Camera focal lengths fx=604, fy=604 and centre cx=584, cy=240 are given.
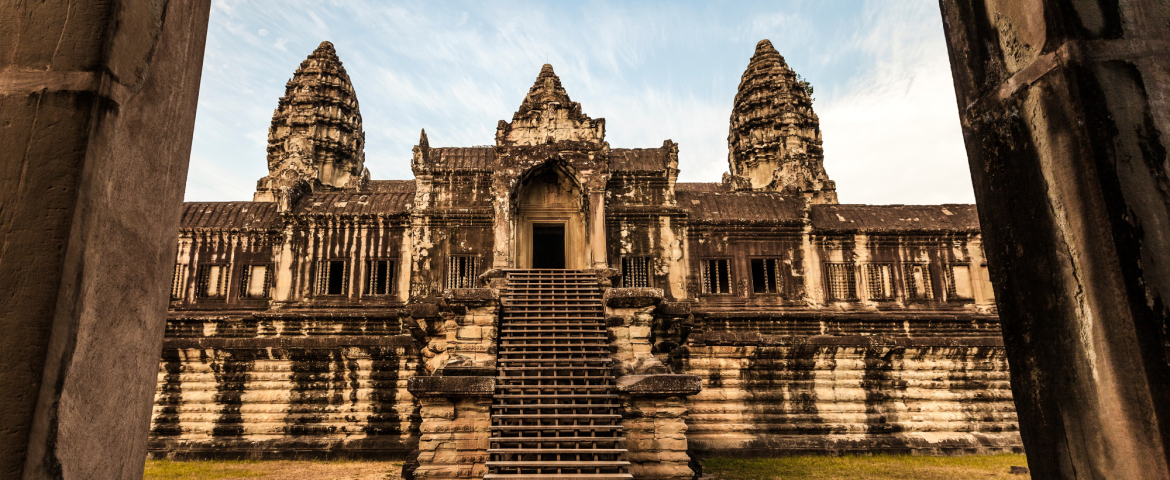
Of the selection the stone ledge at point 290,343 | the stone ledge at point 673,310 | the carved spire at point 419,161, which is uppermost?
the carved spire at point 419,161

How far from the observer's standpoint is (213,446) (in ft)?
43.4

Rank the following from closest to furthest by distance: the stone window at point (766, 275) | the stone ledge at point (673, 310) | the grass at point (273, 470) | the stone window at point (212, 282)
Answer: the stone ledge at point (673, 310)
the grass at point (273, 470)
the stone window at point (766, 275)
the stone window at point (212, 282)

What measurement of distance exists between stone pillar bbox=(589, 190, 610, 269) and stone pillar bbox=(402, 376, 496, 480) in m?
6.13

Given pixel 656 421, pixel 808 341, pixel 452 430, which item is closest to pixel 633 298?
pixel 656 421

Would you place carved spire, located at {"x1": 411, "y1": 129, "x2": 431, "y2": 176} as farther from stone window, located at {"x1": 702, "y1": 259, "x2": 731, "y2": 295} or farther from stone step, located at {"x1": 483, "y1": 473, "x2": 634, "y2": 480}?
stone step, located at {"x1": 483, "y1": 473, "x2": 634, "y2": 480}

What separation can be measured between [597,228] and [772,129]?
20.7 metres

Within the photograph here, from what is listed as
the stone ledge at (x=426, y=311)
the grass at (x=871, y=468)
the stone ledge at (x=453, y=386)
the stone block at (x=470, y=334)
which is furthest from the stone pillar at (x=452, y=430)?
the grass at (x=871, y=468)

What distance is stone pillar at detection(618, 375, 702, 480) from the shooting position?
880cm

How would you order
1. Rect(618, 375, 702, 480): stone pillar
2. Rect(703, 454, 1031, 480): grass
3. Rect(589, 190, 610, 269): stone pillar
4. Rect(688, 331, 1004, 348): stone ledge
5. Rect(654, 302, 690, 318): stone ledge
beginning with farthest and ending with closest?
Rect(589, 190, 610, 269): stone pillar → Rect(688, 331, 1004, 348): stone ledge → Rect(703, 454, 1031, 480): grass → Rect(654, 302, 690, 318): stone ledge → Rect(618, 375, 702, 480): stone pillar

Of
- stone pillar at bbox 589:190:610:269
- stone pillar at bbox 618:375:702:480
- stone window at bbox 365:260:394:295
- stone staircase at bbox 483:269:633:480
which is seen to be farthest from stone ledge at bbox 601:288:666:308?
stone window at bbox 365:260:394:295

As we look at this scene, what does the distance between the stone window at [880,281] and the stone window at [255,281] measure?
17.1 metres

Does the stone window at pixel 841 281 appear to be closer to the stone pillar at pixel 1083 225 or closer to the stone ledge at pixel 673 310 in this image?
the stone ledge at pixel 673 310

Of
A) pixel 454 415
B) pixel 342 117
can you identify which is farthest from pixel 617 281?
pixel 342 117

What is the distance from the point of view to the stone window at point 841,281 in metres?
17.1
